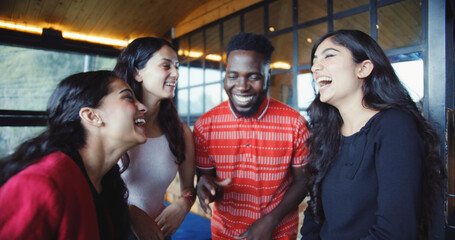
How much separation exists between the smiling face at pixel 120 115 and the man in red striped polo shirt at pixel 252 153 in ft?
1.79

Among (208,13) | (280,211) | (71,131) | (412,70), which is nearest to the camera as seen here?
(71,131)

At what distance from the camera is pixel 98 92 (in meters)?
1.04

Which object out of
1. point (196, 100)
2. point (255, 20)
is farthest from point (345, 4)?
point (196, 100)

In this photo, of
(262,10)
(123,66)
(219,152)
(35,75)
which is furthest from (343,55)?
(35,75)

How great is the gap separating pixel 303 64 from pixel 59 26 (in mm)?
3507

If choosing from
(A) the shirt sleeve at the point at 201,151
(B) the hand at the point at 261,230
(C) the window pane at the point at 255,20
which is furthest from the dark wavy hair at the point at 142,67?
(C) the window pane at the point at 255,20

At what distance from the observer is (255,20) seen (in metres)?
4.31

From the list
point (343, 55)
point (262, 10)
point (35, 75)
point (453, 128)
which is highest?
point (262, 10)

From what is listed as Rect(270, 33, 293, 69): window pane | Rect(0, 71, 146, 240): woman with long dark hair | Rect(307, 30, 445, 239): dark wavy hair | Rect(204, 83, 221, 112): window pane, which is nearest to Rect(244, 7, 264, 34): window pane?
Rect(270, 33, 293, 69): window pane

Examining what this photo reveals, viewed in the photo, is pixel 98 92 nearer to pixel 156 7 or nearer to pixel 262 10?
pixel 262 10

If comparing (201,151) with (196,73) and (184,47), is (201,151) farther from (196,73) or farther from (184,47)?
(184,47)

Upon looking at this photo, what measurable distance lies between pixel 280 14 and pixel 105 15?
2624 millimetres

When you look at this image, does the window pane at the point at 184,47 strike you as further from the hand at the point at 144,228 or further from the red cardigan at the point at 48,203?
the red cardigan at the point at 48,203

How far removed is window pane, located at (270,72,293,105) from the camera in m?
3.74
